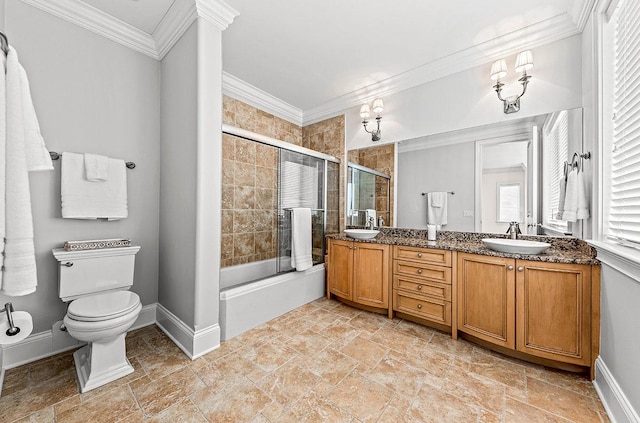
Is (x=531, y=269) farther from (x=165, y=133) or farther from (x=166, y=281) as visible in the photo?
(x=165, y=133)

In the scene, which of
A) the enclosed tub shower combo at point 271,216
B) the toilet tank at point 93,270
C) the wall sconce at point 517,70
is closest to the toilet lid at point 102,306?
the toilet tank at point 93,270

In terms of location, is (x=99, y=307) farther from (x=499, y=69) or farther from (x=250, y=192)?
(x=499, y=69)

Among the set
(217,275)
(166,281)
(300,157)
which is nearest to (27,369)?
(166,281)

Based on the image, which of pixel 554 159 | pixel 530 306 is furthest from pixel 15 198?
pixel 554 159

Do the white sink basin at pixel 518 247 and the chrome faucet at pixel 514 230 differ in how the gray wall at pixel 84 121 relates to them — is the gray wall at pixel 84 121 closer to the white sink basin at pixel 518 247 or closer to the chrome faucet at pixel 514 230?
the white sink basin at pixel 518 247

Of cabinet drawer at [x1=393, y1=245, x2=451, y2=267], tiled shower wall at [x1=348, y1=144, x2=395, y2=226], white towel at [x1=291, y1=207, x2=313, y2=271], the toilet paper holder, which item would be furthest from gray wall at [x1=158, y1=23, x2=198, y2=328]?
tiled shower wall at [x1=348, y1=144, x2=395, y2=226]

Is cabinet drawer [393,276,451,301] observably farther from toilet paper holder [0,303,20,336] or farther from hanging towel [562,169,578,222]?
toilet paper holder [0,303,20,336]

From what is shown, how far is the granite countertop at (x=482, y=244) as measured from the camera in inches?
66.4

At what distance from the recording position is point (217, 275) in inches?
77.2

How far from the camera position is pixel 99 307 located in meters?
1.60

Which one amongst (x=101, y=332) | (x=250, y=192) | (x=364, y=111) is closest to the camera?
(x=101, y=332)

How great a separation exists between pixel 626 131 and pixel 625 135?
2cm

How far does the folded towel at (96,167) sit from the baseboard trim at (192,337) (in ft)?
3.95

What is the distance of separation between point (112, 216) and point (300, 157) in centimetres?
175
